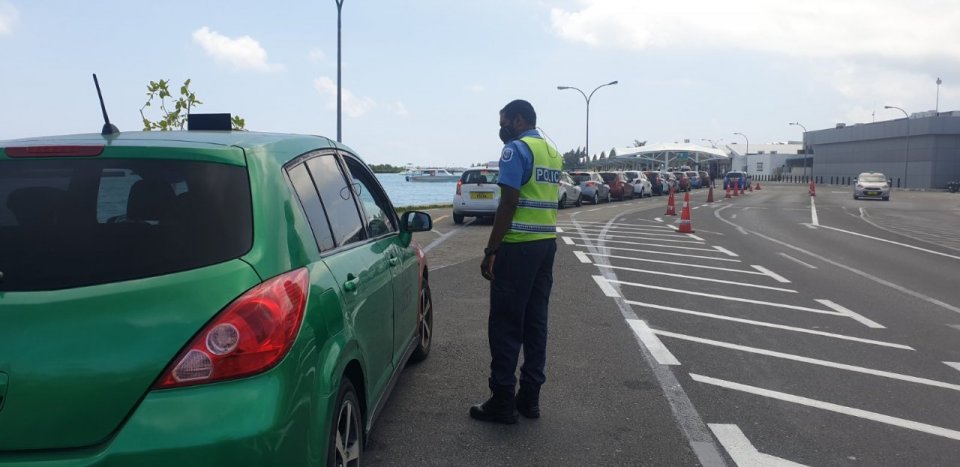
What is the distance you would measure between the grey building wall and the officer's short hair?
73321mm

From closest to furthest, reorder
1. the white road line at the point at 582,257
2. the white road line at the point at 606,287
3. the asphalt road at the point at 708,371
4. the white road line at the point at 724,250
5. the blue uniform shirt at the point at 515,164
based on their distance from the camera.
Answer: the asphalt road at the point at 708,371 → the blue uniform shirt at the point at 515,164 → the white road line at the point at 606,287 → the white road line at the point at 582,257 → the white road line at the point at 724,250

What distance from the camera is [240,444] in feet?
7.41

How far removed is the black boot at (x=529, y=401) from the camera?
14.8ft

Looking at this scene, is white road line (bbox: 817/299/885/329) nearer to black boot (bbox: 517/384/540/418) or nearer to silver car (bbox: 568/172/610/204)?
black boot (bbox: 517/384/540/418)

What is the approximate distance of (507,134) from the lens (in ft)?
14.9

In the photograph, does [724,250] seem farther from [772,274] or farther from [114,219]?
[114,219]

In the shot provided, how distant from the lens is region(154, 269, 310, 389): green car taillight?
228cm

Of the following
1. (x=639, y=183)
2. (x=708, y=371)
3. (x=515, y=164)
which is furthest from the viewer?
(x=639, y=183)

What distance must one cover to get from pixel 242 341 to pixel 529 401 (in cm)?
248

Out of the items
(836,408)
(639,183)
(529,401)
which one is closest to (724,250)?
(836,408)

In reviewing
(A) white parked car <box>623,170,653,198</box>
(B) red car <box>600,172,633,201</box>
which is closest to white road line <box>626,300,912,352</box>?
(B) red car <box>600,172,633,201</box>

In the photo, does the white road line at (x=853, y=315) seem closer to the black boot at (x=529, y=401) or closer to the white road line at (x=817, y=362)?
the white road line at (x=817, y=362)

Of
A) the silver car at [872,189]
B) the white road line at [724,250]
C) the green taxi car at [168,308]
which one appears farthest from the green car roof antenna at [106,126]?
the silver car at [872,189]

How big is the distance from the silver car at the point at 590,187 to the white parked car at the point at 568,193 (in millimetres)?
1167
